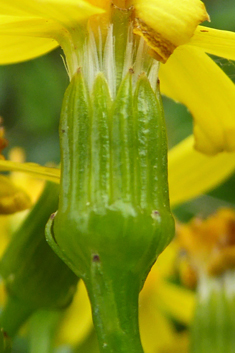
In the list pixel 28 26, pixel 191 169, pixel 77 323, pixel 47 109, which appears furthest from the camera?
pixel 47 109

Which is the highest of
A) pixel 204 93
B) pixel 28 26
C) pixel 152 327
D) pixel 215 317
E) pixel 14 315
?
pixel 28 26

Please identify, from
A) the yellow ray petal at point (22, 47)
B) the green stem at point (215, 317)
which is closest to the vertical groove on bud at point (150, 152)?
the yellow ray petal at point (22, 47)

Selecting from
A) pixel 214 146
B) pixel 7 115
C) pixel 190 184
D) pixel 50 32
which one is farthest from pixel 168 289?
pixel 7 115

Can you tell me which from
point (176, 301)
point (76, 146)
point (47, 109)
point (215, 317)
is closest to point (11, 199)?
point (76, 146)

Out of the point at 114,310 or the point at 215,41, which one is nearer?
the point at 114,310

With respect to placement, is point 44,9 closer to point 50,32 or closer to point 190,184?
point 50,32

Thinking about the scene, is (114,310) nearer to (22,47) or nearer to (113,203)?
(113,203)
